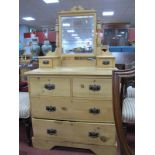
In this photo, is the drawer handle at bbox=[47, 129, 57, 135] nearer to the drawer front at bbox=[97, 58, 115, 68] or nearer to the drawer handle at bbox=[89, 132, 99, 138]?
the drawer handle at bbox=[89, 132, 99, 138]

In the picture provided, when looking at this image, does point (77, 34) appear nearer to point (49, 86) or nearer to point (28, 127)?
point (49, 86)

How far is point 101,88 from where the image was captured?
170 centimetres

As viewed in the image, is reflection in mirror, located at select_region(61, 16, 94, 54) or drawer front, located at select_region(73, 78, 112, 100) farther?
reflection in mirror, located at select_region(61, 16, 94, 54)

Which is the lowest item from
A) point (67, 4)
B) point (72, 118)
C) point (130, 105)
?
point (72, 118)

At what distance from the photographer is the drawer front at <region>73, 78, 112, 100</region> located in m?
1.69

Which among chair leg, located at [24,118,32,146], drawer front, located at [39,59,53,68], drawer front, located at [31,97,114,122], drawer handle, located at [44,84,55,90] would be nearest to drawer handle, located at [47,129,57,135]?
drawer front, located at [31,97,114,122]

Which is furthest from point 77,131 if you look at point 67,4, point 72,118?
point 67,4

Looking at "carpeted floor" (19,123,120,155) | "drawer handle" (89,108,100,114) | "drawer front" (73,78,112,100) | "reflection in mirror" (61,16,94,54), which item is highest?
Answer: "reflection in mirror" (61,16,94,54)

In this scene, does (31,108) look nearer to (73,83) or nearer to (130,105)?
(73,83)

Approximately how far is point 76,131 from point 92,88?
45 centimetres

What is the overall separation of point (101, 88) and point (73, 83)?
254 millimetres

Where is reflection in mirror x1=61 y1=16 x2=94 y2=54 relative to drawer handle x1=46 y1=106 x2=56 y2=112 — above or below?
above

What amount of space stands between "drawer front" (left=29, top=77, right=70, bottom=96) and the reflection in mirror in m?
0.55
